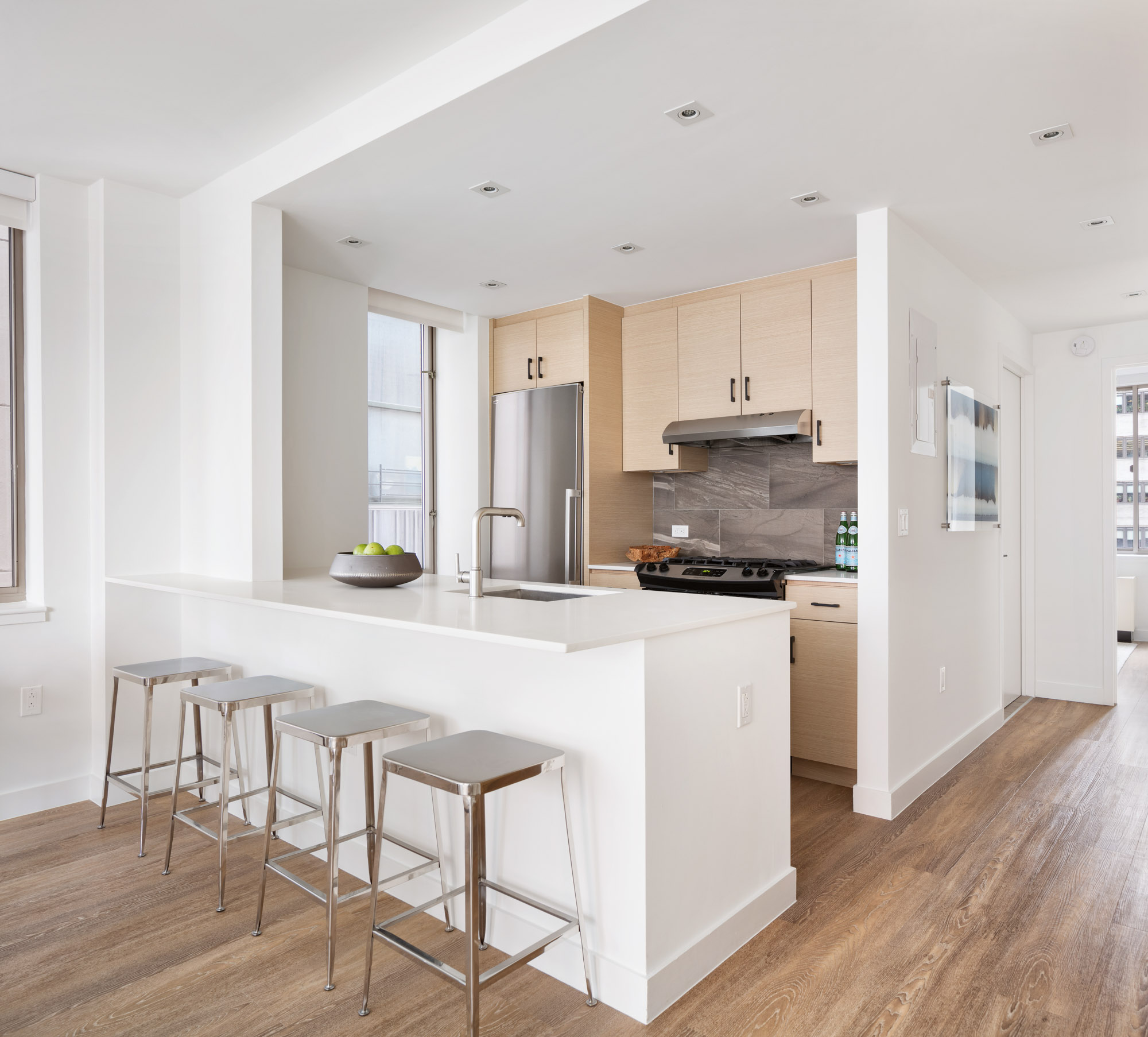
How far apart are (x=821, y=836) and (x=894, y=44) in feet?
8.33

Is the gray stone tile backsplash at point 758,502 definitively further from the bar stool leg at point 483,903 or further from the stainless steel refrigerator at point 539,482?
the bar stool leg at point 483,903

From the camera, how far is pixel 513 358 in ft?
15.6

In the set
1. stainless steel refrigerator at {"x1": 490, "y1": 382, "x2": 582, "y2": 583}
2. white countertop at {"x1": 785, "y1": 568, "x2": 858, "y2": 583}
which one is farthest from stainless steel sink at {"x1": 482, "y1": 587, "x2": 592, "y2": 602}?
stainless steel refrigerator at {"x1": 490, "y1": 382, "x2": 582, "y2": 583}

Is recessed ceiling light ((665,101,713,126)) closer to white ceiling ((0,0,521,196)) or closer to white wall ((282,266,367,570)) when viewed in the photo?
white ceiling ((0,0,521,196))

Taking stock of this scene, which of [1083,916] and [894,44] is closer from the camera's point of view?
[894,44]

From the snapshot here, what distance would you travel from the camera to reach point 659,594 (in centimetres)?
254

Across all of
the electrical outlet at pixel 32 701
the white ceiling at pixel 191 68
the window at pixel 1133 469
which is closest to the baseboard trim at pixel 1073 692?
the window at pixel 1133 469

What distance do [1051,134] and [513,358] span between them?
9.72ft

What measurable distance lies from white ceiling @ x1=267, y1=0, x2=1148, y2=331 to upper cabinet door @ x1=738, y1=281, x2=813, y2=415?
0.53ft

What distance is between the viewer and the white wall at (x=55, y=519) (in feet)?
10.2

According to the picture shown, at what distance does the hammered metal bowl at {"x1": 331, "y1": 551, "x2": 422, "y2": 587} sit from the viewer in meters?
2.74

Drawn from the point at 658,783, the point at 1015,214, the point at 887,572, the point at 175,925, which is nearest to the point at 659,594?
the point at 658,783

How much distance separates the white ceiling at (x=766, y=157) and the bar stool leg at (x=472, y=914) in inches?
73.5

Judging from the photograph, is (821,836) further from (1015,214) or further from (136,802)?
(136,802)
